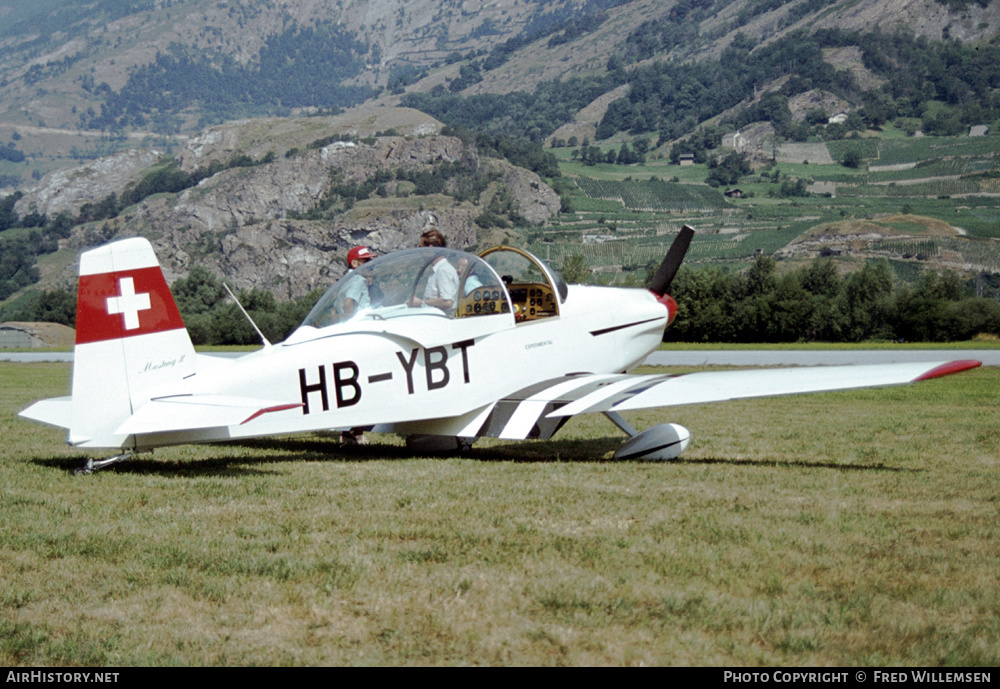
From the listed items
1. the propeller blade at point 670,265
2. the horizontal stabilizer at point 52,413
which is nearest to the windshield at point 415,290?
the horizontal stabilizer at point 52,413

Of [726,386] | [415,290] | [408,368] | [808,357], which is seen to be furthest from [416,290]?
[808,357]

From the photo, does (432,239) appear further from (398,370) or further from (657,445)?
(657,445)

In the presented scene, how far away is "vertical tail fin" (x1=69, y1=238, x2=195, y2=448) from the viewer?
676 cm

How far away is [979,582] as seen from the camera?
450cm

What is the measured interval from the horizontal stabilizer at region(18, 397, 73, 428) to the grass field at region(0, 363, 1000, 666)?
16.7 inches

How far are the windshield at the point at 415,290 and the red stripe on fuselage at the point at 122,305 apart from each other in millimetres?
1484

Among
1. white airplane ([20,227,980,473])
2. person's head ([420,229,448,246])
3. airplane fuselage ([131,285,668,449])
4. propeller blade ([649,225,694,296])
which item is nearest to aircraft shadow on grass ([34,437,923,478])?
white airplane ([20,227,980,473])

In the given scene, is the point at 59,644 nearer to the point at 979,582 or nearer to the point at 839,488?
the point at 979,582

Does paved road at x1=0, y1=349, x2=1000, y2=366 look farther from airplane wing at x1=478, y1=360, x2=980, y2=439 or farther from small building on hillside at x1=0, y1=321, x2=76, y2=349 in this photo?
small building on hillside at x1=0, y1=321, x2=76, y2=349

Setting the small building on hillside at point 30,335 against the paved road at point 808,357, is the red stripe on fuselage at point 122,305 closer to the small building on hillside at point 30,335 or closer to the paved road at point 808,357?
the paved road at point 808,357

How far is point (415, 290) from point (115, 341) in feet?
8.35

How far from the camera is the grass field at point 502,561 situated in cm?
372
